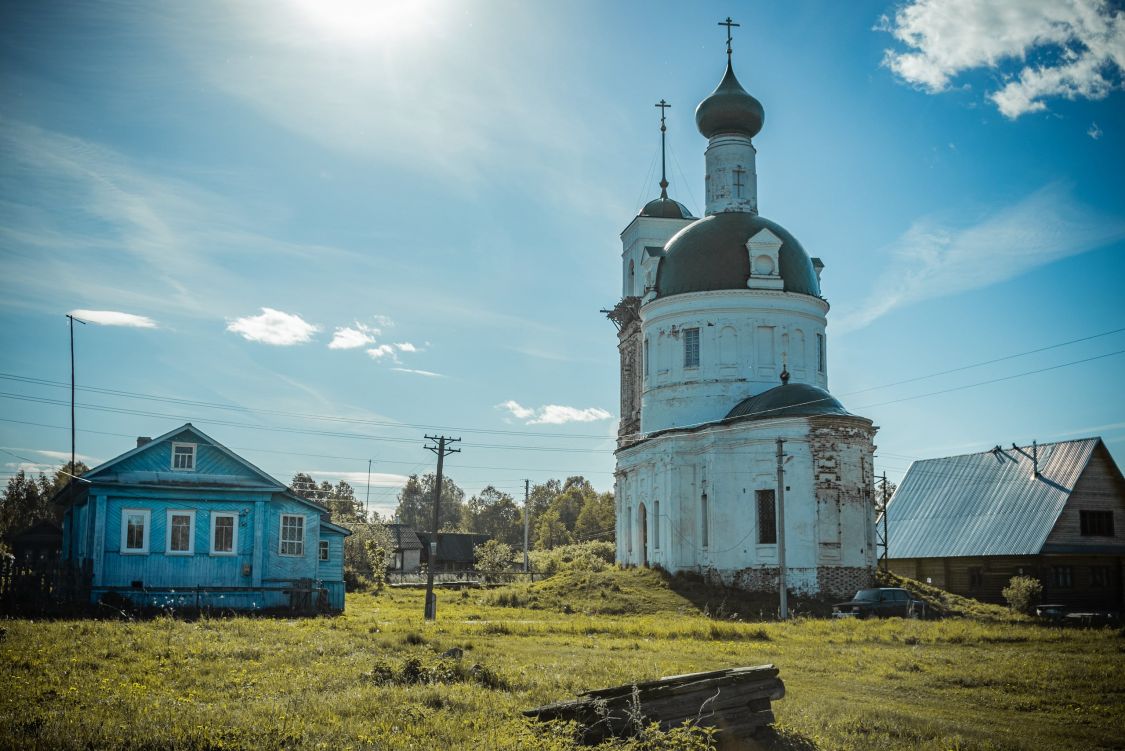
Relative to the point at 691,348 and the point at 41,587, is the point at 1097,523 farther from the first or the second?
the point at 41,587

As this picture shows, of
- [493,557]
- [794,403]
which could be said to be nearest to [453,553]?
[493,557]

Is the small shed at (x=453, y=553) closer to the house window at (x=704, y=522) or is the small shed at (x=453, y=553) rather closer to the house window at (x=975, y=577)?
the house window at (x=704, y=522)

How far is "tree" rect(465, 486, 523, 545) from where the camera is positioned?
138 metres

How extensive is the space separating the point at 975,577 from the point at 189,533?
30.5 m

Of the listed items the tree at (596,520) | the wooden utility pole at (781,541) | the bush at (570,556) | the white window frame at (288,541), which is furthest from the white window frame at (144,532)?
the tree at (596,520)

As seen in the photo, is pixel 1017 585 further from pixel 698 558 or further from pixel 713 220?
pixel 713 220

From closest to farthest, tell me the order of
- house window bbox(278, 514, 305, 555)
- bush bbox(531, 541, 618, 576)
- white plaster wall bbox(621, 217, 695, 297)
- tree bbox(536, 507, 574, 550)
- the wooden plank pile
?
the wooden plank pile → house window bbox(278, 514, 305, 555) → white plaster wall bbox(621, 217, 695, 297) → bush bbox(531, 541, 618, 576) → tree bbox(536, 507, 574, 550)

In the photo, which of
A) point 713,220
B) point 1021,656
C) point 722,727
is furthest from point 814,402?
point 722,727

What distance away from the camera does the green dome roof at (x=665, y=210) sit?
56.1 meters

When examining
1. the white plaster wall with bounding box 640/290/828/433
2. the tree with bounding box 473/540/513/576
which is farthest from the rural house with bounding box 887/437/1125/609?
the tree with bounding box 473/540/513/576

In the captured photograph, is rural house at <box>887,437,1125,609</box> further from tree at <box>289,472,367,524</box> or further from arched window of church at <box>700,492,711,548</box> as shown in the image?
tree at <box>289,472,367,524</box>

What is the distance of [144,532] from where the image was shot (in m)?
32.2

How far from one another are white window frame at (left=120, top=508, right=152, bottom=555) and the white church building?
20.4m

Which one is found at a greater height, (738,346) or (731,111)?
(731,111)
